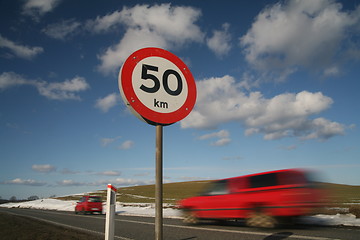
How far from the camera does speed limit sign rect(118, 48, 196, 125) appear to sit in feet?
8.08

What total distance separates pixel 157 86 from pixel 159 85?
27 millimetres

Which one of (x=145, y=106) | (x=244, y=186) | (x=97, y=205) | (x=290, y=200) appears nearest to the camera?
(x=145, y=106)

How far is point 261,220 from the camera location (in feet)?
28.1

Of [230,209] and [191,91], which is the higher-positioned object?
[191,91]

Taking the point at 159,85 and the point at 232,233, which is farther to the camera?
the point at 232,233

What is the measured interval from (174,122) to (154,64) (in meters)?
0.62

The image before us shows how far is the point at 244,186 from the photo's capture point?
956 cm

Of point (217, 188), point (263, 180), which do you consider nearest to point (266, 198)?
point (263, 180)

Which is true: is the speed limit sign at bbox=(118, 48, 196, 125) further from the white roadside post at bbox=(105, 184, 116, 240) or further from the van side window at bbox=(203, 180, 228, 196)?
the van side window at bbox=(203, 180, 228, 196)

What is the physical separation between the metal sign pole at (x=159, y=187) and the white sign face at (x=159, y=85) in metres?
0.24

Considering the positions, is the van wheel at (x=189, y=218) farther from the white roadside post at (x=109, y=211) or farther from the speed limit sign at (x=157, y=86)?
the speed limit sign at (x=157, y=86)

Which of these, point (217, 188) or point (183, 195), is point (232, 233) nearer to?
point (217, 188)

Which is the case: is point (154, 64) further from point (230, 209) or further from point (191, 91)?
point (230, 209)

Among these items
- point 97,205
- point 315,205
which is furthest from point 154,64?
point 97,205
